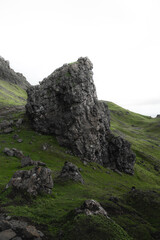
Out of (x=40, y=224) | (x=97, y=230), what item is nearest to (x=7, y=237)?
(x=40, y=224)

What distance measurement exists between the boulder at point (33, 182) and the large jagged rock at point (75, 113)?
32.5 m

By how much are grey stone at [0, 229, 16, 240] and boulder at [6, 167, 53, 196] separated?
951cm

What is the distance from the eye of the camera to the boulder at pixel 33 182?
24.9 m

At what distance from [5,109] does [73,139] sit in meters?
59.1

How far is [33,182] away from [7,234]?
11.8 metres

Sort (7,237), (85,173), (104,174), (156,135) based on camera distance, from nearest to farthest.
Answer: (7,237) < (85,173) < (104,174) < (156,135)

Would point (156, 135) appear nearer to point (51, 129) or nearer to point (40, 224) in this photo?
point (51, 129)

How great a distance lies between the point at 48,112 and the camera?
67250 mm

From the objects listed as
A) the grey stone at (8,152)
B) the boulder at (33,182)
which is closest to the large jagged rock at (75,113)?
the grey stone at (8,152)

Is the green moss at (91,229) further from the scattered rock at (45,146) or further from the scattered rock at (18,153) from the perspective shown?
the scattered rock at (45,146)

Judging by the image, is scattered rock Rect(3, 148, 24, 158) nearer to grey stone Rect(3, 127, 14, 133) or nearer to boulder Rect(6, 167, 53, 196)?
grey stone Rect(3, 127, 14, 133)

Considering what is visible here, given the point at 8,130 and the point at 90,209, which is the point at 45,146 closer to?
A: the point at 8,130

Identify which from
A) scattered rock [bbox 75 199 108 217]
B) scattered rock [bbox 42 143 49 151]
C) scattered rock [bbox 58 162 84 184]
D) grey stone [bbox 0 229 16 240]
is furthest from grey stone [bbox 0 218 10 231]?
scattered rock [bbox 42 143 49 151]

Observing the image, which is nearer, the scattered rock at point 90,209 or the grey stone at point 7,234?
the grey stone at point 7,234
